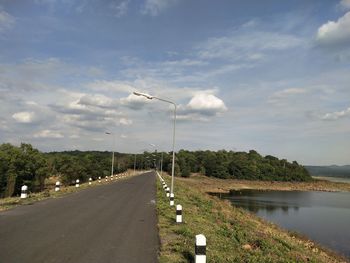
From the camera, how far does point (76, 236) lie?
40.1 feet

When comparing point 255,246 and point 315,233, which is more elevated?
point 255,246

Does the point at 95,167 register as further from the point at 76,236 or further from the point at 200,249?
the point at 200,249

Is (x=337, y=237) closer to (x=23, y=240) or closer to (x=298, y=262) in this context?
(x=298, y=262)

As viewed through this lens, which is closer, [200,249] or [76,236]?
[200,249]

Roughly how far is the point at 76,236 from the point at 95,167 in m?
98.0

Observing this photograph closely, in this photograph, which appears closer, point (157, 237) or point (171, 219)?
point (157, 237)

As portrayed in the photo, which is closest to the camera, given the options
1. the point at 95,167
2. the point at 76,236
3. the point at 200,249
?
the point at 200,249

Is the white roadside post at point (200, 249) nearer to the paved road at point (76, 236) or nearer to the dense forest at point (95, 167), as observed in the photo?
the paved road at point (76, 236)

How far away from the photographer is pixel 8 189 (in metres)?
64.3

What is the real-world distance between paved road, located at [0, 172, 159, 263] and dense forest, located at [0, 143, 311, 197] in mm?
51651

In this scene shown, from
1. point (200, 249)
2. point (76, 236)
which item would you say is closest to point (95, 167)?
point (76, 236)

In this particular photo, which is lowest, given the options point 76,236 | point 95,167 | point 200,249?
point 76,236

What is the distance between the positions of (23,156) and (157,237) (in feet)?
225

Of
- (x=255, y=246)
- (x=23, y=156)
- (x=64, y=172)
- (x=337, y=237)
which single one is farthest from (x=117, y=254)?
(x=64, y=172)
